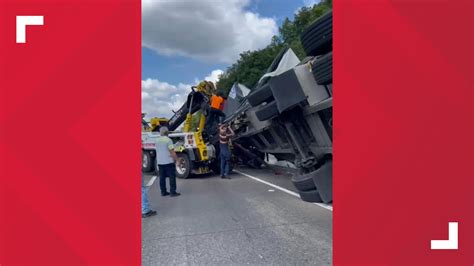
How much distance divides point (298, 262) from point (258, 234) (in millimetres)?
913

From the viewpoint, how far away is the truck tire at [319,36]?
4.06 m

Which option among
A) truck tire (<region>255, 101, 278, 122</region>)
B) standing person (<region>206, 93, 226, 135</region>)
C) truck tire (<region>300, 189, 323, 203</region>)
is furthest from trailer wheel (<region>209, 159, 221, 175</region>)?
truck tire (<region>300, 189, 323, 203</region>)

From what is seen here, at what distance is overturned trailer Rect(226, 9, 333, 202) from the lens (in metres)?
4.35

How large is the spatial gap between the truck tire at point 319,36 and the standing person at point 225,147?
15.8 feet

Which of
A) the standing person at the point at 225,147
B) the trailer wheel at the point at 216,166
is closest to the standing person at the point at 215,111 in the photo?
the standing person at the point at 225,147

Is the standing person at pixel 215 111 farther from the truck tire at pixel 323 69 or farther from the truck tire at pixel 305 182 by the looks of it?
the truck tire at pixel 323 69

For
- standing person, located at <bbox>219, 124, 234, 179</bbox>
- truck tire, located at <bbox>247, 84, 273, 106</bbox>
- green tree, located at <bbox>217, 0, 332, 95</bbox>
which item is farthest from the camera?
green tree, located at <bbox>217, 0, 332, 95</bbox>

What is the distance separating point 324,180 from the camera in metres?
5.50

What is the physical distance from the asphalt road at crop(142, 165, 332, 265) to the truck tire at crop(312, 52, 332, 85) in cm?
187

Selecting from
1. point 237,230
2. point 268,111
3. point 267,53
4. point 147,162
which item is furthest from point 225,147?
point 267,53

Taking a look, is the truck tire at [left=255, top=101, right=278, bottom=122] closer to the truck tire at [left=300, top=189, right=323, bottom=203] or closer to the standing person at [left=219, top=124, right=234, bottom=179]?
the truck tire at [left=300, top=189, right=323, bottom=203]

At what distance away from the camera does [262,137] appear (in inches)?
354
